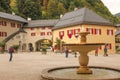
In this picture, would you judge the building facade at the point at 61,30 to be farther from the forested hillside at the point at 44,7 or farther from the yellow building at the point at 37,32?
the forested hillside at the point at 44,7

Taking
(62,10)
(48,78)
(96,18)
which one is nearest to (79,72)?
(48,78)

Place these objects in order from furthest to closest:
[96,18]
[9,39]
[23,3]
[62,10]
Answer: [62,10] < [23,3] < [9,39] < [96,18]

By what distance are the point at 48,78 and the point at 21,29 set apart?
5597cm

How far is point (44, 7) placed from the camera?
109062mm

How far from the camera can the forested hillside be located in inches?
3337

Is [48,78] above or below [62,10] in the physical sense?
below

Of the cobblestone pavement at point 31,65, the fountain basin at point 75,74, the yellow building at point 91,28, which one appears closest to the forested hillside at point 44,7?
the yellow building at point 91,28

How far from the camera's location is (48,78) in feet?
40.2

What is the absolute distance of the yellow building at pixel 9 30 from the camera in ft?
196

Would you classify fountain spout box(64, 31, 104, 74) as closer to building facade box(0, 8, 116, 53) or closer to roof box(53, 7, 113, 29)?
building facade box(0, 8, 116, 53)

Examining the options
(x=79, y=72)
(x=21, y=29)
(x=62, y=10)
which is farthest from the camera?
(x=62, y=10)

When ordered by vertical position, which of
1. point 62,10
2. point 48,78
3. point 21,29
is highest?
point 62,10

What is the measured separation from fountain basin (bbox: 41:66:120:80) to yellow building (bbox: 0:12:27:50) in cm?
4370

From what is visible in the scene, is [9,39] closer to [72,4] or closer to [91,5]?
[72,4]
